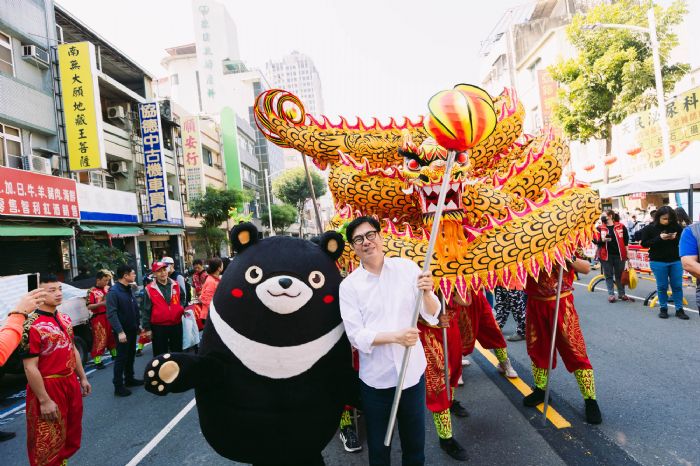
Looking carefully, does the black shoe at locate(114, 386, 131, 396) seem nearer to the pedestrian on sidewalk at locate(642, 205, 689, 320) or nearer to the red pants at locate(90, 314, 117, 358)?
the red pants at locate(90, 314, 117, 358)

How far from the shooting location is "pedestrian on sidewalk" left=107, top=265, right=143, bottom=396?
5359mm

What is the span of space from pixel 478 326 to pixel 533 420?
0.91 meters

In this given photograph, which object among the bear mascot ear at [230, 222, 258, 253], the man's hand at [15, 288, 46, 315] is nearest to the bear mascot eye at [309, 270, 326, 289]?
the bear mascot ear at [230, 222, 258, 253]

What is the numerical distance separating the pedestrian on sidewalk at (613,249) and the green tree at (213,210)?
54.9ft

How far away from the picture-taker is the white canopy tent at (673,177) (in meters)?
7.95

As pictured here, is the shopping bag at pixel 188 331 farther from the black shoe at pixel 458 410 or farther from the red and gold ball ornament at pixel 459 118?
the red and gold ball ornament at pixel 459 118

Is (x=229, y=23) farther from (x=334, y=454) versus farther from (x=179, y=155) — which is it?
(x=334, y=454)

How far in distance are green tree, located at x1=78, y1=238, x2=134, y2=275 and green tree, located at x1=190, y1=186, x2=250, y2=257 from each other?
25.6 feet

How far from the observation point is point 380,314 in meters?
2.26

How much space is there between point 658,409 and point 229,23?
7219 cm

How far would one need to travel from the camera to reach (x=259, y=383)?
2225 mm

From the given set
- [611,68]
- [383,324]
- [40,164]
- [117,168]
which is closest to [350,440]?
[383,324]

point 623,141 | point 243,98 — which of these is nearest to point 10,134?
point 623,141

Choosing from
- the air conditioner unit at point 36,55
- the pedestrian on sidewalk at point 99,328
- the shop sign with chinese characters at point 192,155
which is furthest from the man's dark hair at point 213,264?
the shop sign with chinese characters at point 192,155
